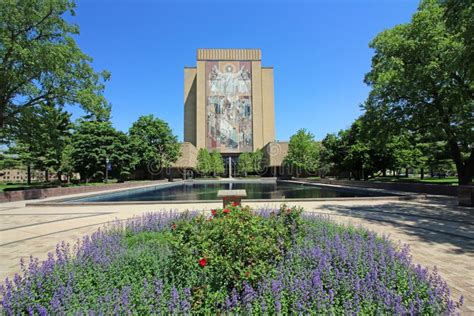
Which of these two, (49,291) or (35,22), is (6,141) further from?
(49,291)

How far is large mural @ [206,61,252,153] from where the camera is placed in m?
70.9

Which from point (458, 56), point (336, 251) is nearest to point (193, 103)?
point (458, 56)

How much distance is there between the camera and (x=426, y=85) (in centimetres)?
1559

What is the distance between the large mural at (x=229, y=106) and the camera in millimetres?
70938

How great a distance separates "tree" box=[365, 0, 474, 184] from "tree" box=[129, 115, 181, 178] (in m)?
39.4

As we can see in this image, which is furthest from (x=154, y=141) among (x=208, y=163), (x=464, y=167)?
(x=464, y=167)

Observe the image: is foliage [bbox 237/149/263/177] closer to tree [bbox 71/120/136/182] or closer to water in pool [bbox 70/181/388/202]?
tree [bbox 71/120/136/182]

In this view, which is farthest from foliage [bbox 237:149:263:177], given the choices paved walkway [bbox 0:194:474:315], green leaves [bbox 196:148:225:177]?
paved walkway [bbox 0:194:474:315]

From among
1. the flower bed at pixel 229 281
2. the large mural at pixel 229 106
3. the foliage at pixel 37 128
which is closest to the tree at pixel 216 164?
the large mural at pixel 229 106

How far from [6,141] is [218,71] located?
5742 centimetres

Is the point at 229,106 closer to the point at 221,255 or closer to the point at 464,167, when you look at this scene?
the point at 464,167

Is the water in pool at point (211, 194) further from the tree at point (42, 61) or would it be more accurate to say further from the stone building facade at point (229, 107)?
the stone building facade at point (229, 107)

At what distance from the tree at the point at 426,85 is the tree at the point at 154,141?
39.4m

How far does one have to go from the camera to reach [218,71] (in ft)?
235
